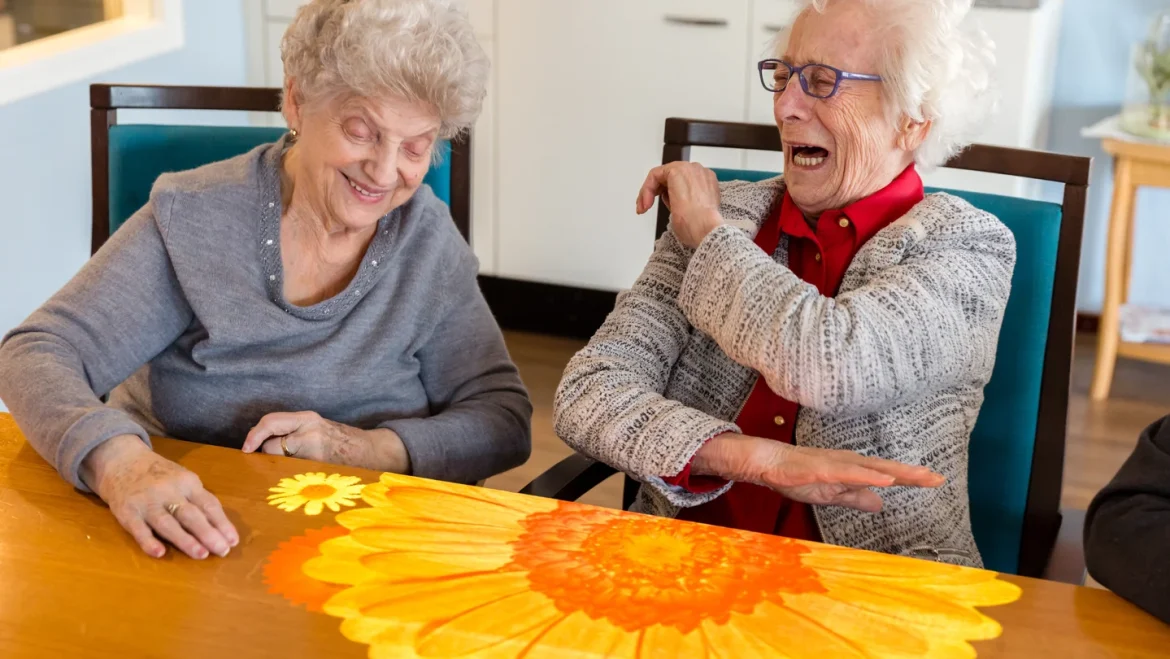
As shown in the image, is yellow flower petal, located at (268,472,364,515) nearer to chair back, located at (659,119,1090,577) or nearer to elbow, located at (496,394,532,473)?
elbow, located at (496,394,532,473)

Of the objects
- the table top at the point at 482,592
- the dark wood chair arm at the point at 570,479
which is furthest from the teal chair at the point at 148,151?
the table top at the point at 482,592

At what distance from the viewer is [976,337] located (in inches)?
53.2

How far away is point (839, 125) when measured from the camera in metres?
1.43

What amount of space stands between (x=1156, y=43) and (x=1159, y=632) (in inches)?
111

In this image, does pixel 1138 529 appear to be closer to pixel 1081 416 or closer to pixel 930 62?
pixel 930 62

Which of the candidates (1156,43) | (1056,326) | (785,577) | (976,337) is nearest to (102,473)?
(785,577)

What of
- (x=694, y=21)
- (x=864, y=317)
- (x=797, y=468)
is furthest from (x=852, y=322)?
(x=694, y=21)

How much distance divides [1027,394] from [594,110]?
7.67 feet

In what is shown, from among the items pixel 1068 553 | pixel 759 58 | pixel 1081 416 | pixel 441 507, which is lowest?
pixel 1081 416

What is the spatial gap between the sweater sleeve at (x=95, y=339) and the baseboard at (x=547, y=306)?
239 cm

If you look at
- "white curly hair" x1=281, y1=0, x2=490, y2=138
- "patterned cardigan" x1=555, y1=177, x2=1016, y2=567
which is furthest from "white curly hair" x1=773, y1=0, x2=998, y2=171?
"white curly hair" x1=281, y1=0, x2=490, y2=138

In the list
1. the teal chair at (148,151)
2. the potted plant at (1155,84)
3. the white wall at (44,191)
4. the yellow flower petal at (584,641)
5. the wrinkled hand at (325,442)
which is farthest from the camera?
the potted plant at (1155,84)

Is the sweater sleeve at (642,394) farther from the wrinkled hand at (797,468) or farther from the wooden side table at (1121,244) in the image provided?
the wooden side table at (1121,244)

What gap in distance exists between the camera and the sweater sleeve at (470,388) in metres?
1.51
